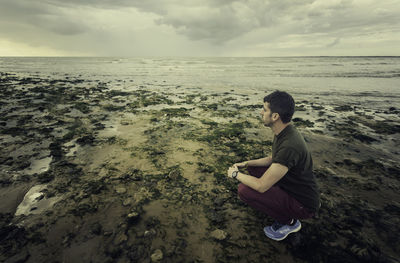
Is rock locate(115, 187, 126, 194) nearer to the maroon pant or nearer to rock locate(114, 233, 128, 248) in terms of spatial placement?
rock locate(114, 233, 128, 248)

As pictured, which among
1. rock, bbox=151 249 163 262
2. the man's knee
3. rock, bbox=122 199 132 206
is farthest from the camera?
rock, bbox=122 199 132 206

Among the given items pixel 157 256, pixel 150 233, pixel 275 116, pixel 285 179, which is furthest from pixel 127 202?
pixel 275 116

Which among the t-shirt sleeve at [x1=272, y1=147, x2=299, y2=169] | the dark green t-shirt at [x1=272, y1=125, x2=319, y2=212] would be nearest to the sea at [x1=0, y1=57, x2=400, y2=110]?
the dark green t-shirt at [x1=272, y1=125, x2=319, y2=212]

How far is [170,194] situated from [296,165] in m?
2.59

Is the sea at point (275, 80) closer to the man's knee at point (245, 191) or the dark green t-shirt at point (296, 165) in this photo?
the dark green t-shirt at point (296, 165)

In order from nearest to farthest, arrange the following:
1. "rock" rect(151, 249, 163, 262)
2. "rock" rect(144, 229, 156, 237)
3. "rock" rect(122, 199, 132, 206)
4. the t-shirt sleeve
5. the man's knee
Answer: the t-shirt sleeve
"rock" rect(151, 249, 163, 262)
"rock" rect(144, 229, 156, 237)
the man's knee
"rock" rect(122, 199, 132, 206)

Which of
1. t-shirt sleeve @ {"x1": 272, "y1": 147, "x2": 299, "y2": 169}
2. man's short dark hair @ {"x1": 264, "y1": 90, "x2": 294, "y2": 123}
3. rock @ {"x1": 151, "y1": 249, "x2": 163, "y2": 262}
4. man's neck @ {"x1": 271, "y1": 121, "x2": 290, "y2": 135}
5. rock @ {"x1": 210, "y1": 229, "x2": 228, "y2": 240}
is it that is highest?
man's short dark hair @ {"x1": 264, "y1": 90, "x2": 294, "y2": 123}

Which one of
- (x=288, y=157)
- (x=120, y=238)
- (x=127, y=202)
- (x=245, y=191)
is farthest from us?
(x=127, y=202)

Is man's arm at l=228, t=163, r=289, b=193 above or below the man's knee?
above

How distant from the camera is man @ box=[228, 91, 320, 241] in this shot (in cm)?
275

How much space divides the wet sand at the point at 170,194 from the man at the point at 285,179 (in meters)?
0.39

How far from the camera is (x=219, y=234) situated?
325 cm

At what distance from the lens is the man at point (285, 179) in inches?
108

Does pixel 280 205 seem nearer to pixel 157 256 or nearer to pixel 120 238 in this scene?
pixel 157 256
